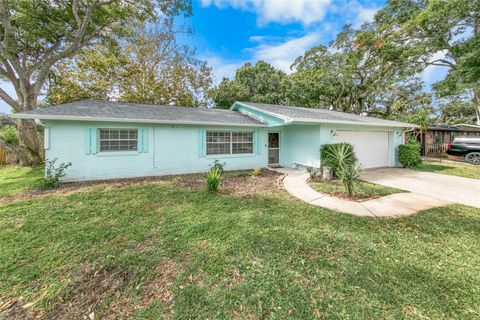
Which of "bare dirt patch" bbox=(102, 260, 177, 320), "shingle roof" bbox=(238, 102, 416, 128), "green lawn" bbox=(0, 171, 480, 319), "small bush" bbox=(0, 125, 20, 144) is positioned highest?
"shingle roof" bbox=(238, 102, 416, 128)

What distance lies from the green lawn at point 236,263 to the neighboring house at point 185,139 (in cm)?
335

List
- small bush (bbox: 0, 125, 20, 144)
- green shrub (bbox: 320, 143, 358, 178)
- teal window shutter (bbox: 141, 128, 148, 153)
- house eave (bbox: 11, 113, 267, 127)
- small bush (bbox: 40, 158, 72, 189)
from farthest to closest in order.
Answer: small bush (bbox: 0, 125, 20, 144), teal window shutter (bbox: 141, 128, 148, 153), green shrub (bbox: 320, 143, 358, 178), small bush (bbox: 40, 158, 72, 189), house eave (bbox: 11, 113, 267, 127)

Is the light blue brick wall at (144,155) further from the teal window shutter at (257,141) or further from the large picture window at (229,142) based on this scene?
the large picture window at (229,142)

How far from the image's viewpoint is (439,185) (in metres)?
6.95

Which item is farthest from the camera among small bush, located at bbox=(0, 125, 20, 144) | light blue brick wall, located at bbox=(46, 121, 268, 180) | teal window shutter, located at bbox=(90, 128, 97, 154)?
small bush, located at bbox=(0, 125, 20, 144)

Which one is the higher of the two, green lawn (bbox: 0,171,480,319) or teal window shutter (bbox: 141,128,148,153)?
teal window shutter (bbox: 141,128,148,153)

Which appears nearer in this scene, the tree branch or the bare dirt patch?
the bare dirt patch

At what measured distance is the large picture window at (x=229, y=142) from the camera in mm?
9883

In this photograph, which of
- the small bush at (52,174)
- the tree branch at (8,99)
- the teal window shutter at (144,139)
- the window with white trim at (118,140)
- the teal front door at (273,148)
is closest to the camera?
the small bush at (52,174)

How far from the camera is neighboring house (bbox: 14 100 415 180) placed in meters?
7.44

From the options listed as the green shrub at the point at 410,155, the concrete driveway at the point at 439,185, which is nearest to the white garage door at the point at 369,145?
the green shrub at the point at 410,155

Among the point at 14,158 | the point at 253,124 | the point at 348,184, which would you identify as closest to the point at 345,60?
the point at 253,124

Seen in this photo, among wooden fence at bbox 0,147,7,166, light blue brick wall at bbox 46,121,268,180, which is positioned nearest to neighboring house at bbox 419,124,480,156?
light blue brick wall at bbox 46,121,268,180

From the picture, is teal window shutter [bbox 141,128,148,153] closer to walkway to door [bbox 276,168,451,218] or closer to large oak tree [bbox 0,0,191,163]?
walkway to door [bbox 276,168,451,218]
